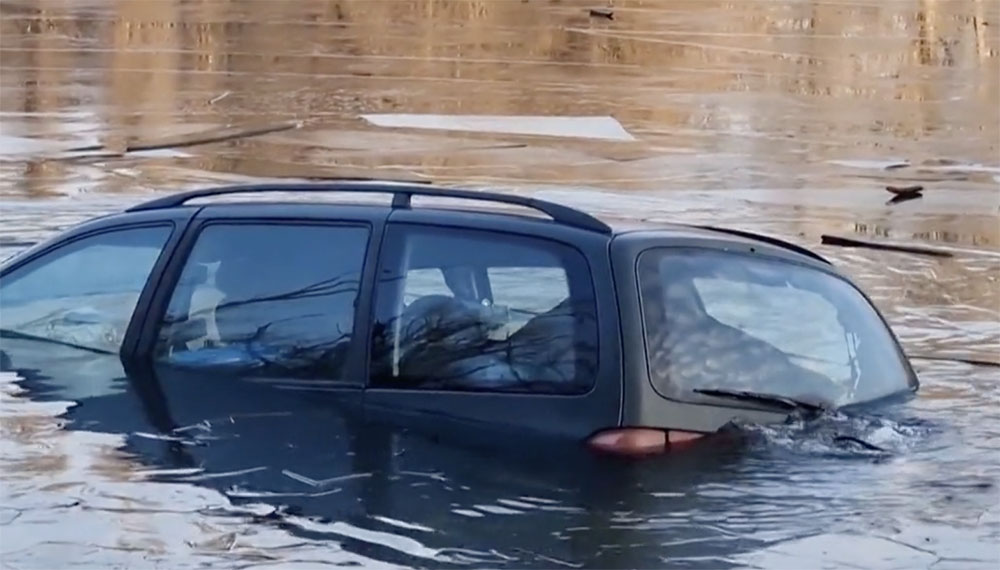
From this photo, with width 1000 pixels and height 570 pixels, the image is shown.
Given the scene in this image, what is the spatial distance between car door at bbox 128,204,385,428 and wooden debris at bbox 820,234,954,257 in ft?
25.0

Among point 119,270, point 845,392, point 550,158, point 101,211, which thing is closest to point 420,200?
point 119,270

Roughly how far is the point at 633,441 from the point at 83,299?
256cm

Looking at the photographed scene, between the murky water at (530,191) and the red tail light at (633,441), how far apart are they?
0.44 feet

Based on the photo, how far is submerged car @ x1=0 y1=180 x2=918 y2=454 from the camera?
642 cm

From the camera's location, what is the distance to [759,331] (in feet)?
22.7

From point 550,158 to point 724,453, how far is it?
11.8m

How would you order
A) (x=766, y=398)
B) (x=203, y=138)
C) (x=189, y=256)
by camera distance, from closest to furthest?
(x=766, y=398), (x=189, y=256), (x=203, y=138)

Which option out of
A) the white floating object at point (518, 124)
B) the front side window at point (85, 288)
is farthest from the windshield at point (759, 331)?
the white floating object at point (518, 124)

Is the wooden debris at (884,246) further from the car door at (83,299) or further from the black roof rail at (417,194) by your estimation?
the car door at (83,299)

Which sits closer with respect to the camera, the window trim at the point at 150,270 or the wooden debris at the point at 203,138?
the window trim at the point at 150,270

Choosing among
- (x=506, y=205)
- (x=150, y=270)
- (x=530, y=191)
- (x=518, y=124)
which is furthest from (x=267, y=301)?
(x=518, y=124)

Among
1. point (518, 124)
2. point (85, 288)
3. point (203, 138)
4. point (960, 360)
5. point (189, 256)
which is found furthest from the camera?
point (518, 124)

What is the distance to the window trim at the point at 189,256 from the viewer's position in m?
6.82

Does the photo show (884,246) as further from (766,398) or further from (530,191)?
(766,398)
